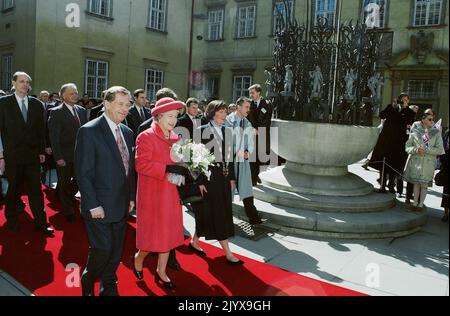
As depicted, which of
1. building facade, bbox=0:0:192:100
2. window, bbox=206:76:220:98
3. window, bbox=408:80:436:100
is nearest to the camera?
building facade, bbox=0:0:192:100

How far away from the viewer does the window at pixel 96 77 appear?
1884 cm

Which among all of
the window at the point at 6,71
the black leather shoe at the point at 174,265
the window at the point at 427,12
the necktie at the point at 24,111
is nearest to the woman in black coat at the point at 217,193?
the black leather shoe at the point at 174,265

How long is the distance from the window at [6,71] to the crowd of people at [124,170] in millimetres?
14926

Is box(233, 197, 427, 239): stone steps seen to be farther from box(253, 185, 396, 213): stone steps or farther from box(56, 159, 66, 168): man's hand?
box(56, 159, 66, 168): man's hand

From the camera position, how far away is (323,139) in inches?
268

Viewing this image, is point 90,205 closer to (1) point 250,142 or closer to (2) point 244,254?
(2) point 244,254

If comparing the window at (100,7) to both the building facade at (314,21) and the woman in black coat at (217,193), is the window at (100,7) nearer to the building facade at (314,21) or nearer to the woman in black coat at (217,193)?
the building facade at (314,21)

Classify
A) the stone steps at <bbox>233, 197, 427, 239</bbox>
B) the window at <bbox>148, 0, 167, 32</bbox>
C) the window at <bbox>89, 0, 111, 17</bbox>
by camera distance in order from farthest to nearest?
the window at <bbox>148, 0, 167, 32</bbox>
the window at <bbox>89, 0, 111, 17</bbox>
the stone steps at <bbox>233, 197, 427, 239</bbox>

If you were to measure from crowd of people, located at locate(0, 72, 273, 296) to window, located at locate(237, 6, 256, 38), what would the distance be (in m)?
17.5

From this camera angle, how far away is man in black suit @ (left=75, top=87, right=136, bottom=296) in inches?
131

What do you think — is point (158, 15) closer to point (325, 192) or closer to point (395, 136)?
point (395, 136)

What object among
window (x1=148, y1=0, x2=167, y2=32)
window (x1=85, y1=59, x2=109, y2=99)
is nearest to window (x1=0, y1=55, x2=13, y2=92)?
window (x1=85, y1=59, x2=109, y2=99)

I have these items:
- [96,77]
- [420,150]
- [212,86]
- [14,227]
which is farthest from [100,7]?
[420,150]
